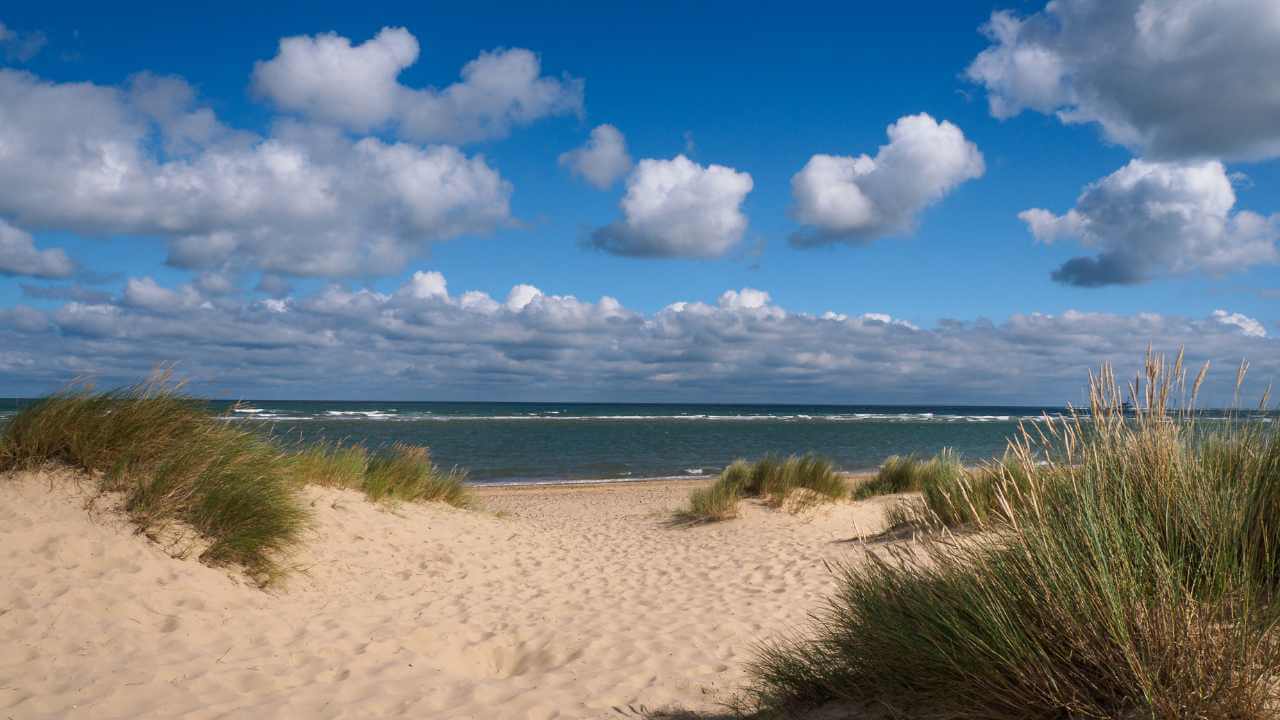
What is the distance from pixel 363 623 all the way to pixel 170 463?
2.60 m

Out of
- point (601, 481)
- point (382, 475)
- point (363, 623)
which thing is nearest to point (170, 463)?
point (363, 623)

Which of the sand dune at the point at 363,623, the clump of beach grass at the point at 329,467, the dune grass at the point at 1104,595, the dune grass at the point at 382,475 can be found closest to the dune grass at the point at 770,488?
the sand dune at the point at 363,623

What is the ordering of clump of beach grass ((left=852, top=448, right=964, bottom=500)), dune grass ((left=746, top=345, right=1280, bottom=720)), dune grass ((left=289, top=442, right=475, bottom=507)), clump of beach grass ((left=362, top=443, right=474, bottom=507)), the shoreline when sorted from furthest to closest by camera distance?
the shoreline → clump of beach grass ((left=852, top=448, right=964, bottom=500)) → clump of beach grass ((left=362, top=443, right=474, bottom=507)) → dune grass ((left=289, top=442, right=475, bottom=507)) → dune grass ((left=746, top=345, right=1280, bottom=720))

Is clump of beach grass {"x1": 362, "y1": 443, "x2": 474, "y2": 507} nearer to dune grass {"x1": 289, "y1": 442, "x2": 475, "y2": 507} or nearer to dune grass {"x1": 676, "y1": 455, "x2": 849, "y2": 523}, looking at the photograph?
dune grass {"x1": 289, "y1": 442, "x2": 475, "y2": 507}

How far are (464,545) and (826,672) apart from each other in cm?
781

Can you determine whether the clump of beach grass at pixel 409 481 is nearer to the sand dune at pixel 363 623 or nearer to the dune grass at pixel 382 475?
the dune grass at pixel 382 475

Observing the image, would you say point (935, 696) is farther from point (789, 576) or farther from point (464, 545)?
point (464, 545)

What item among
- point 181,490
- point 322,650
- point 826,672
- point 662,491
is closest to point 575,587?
point 322,650

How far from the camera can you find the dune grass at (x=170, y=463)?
24.4 ft

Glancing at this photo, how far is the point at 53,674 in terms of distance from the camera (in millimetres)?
5211

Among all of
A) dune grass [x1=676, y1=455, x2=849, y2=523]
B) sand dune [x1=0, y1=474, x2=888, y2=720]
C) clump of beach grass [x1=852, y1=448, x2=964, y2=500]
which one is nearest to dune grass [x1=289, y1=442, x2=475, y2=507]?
sand dune [x1=0, y1=474, x2=888, y2=720]

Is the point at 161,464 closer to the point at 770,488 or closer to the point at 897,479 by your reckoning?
the point at 770,488

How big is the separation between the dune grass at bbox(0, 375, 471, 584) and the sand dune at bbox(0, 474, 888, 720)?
0.25m

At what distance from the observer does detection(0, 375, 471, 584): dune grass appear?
293 inches
